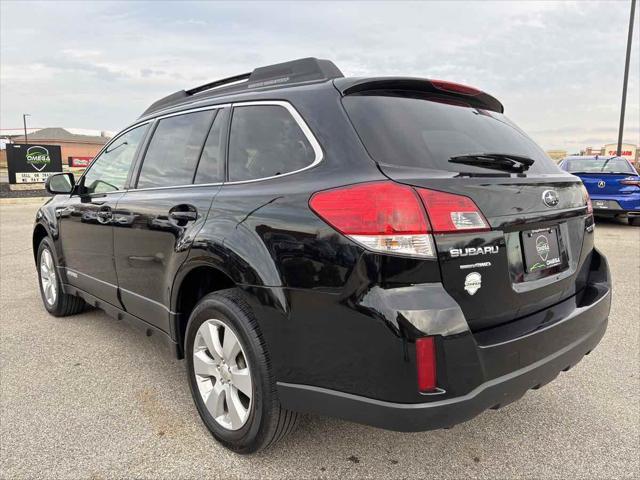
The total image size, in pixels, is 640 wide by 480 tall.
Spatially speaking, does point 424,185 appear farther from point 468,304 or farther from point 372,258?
point 468,304

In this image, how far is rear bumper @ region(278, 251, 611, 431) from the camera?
74.1 inches

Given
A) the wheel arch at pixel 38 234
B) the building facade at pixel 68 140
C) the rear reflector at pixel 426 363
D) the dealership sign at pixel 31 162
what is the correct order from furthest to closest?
the building facade at pixel 68 140, the dealership sign at pixel 31 162, the wheel arch at pixel 38 234, the rear reflector at pixel 426 363

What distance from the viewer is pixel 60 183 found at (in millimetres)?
4223

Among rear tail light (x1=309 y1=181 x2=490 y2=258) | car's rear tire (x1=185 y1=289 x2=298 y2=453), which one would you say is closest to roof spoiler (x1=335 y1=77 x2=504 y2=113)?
rear tail light (x1=309 y1=181 x2=490 y2=258)

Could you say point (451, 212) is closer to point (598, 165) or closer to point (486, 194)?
point (486, 194)

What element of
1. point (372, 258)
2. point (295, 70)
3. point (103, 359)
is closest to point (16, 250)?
point (103, 359)

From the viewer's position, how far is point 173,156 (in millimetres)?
3195

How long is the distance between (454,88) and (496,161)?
0.57 m

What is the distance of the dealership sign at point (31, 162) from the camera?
21.2 meters

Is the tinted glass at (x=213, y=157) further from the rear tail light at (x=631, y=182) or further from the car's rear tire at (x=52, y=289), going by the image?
the rear tail light at (x=631, y=182)

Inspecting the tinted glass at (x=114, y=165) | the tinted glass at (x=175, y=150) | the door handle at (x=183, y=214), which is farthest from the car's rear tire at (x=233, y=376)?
the tinted glass at (x=114, y=165)

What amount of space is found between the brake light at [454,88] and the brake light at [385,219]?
0.87 m

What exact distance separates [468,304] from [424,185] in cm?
49

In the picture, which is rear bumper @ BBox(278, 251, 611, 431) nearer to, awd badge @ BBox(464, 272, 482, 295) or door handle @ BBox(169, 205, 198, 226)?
awd badge @ BBox(464, 272, 482, 295)
